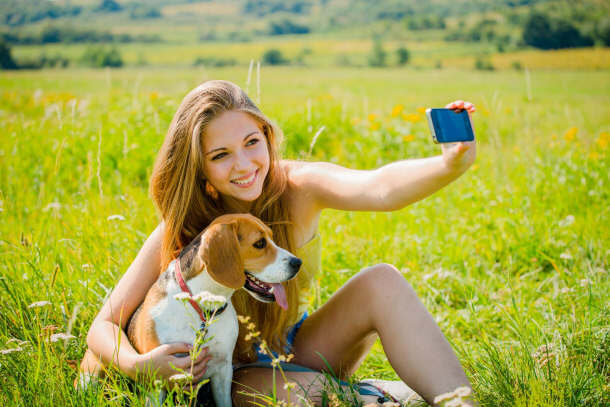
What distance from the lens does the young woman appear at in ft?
6.91

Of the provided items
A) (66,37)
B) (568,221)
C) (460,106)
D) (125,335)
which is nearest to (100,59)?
(66,37)

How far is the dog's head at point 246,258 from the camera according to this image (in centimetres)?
202

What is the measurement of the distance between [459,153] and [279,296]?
0.91m

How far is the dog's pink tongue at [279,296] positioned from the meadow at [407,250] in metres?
0.65

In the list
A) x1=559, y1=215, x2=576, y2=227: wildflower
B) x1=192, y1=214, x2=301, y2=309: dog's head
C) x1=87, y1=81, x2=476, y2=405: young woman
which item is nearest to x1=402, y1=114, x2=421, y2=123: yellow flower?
x1=559, y1=215, x2=576, y2=227: wildflower

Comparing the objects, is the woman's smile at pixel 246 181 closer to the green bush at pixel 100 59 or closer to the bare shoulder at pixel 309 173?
the bare shoulder at pixel 309 173

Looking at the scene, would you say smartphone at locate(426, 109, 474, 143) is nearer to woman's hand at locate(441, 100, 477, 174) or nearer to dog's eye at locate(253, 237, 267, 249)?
woman's hand at locate(441, 100, 477, 174)

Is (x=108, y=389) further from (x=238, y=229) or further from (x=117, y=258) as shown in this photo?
(x=117, y=258)

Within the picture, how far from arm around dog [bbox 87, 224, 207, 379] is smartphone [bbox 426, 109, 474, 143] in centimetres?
127

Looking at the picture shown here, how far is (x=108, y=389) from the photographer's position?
2.08 m

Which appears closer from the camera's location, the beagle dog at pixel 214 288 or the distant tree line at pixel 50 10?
the beagle dog at pixel 214 288

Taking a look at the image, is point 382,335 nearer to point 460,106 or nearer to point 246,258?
point 246,258

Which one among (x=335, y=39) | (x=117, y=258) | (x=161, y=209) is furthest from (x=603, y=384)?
(x=335, y=39)

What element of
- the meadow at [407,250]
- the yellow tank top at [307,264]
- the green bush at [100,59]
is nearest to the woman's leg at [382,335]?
the yellow tank top at [307,264]
